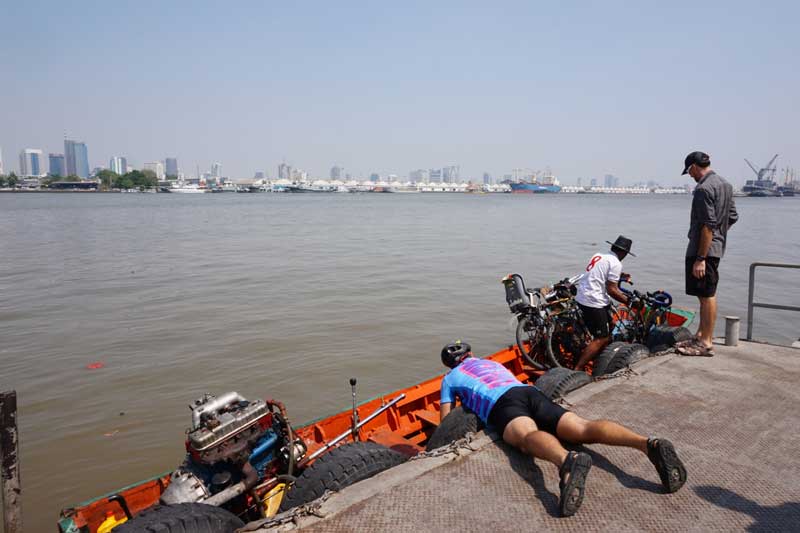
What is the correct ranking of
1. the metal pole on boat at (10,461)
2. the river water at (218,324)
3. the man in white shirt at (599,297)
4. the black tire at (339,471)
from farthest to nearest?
the river water at (218,324)
the man in white shirt at (599,297)
the metal pole on boat at (10,461)
the black tire at (339,471)

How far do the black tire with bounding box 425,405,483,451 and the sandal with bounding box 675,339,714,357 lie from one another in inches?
122

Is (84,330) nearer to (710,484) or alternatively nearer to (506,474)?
(506,474)

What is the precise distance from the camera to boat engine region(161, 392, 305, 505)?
3619 mm

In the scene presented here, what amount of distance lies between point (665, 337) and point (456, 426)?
164 inches

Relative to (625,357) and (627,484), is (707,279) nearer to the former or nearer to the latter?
(625,357)

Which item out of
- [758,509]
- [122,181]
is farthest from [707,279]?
[122,181]

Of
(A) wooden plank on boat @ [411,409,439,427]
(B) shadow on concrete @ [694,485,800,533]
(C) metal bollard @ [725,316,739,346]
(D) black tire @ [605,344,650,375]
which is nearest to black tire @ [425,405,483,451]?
(A) wooden plank on boat @ [411,409,439,427]

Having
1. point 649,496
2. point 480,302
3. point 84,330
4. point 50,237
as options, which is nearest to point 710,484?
point 649,496

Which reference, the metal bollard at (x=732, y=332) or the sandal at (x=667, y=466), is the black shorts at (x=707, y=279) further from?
the sandal at (x=667, y=466)

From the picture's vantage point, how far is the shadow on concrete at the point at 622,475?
3.24 m

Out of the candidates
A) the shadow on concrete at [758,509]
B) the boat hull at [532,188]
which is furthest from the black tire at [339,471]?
the boat hull at [532,188]

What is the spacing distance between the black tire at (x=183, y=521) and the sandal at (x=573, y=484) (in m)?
1.93

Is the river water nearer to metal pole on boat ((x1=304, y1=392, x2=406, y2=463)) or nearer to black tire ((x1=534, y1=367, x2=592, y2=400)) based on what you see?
metal pole on boat ((x1=304, y1=392, x2=406, y2=463))

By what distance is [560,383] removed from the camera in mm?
4832
